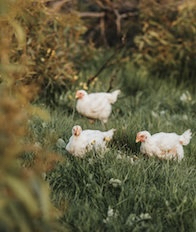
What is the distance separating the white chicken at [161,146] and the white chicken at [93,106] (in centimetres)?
108

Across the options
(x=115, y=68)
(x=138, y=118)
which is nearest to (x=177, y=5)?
(x=115, y=68)

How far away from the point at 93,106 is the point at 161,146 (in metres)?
1.21

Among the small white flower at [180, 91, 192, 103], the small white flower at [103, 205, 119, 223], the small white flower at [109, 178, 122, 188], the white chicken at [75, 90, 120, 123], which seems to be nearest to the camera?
the small white flower at [103, 205, 119, 223]

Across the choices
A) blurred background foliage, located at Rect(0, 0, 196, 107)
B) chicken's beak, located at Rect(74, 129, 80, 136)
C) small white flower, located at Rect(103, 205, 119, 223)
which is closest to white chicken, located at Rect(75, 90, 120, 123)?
blurred background foliage, located at Rect(0, 0, 196, 107)

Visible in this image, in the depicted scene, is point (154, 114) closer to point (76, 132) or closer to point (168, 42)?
point (76, 132)

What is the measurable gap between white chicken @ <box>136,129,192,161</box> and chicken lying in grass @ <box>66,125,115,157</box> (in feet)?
0.83

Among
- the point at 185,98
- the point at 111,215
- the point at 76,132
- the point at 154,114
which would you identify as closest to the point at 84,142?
the point at 76,132

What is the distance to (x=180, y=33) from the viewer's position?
692 centimetres

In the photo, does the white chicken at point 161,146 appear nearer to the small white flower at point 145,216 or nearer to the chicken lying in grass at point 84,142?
the chicken lying in grass at point 84,142

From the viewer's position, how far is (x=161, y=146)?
13.5ft

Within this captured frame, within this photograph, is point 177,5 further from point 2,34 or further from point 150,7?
point 2,34

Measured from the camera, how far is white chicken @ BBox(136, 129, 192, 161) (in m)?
4.08

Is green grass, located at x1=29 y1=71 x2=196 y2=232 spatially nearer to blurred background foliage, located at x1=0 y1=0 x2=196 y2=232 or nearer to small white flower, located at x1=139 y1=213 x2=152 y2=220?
small white flower, located at x1=139 y1=213 x2=152 y2=220

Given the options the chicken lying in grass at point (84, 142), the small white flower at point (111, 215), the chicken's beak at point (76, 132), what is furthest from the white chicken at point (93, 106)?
the small white flower at point (111, 215)
